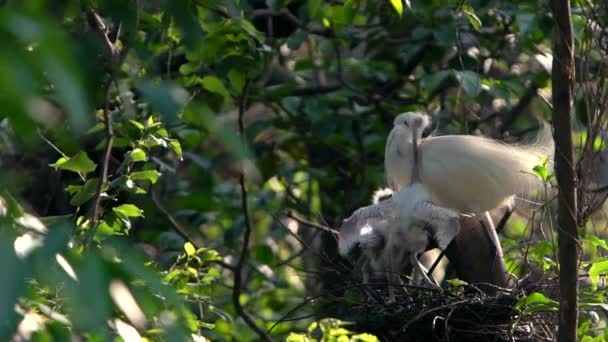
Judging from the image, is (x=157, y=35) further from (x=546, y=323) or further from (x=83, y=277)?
(x=83, y=277)

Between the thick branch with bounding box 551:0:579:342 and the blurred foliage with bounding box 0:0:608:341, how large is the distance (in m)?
0.07

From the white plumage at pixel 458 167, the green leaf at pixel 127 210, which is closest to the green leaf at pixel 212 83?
the white plumage at pixel 458 167

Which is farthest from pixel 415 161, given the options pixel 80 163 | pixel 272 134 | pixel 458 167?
pixel 272 134

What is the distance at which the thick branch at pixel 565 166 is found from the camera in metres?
2.18

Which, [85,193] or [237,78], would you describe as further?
[237,78]

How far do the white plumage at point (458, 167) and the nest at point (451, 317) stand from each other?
418 millimetres

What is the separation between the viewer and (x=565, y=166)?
2213 millimetres

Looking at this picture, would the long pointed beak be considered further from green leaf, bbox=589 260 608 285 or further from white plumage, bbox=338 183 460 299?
green leaf, bbox=589 260 608 285

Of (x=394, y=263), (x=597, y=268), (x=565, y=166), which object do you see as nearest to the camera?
(x=565, y=166)

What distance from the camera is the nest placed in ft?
9.63

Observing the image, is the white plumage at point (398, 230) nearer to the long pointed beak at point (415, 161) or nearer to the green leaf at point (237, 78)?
the long pointed beak at point (415, 161)

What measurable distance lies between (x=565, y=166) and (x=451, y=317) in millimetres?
883

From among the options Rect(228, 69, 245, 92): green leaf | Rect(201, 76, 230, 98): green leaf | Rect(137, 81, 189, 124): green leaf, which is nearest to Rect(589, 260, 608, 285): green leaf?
Rect(228, 69, 245, 92): green leaf

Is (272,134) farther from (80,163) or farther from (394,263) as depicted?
(80,163)
